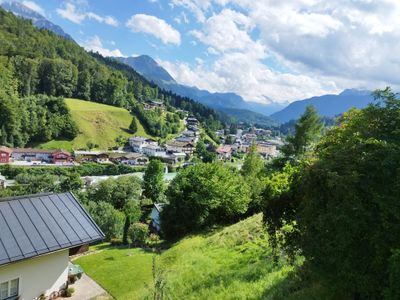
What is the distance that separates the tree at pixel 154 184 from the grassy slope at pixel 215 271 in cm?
4110

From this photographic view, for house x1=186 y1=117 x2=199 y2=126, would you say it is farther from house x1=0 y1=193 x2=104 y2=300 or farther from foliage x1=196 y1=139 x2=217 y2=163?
house x1=0 y1=193 x2=104 y2=300

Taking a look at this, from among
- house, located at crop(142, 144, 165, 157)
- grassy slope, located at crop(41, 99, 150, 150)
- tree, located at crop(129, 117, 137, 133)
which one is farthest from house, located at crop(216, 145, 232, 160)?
tree, located at crop(129, 117, 137, 133)

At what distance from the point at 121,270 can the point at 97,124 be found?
104 meters

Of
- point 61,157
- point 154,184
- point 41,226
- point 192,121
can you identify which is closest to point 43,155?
point 61,157

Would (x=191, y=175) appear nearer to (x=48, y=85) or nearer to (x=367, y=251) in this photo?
(x=367, y=251)

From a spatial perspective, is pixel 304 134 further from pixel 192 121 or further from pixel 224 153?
pixel 192 121

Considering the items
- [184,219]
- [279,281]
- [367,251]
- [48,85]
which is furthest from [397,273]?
[48,85]

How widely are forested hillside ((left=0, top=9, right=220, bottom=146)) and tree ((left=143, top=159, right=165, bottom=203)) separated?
49.1m

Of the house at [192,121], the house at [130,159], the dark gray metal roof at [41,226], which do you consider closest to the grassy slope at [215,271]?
the dark gray metal roof at [41,226]

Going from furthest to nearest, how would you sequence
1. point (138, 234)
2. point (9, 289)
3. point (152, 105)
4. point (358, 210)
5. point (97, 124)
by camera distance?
point (152, 105)
point (97, 124)
point (138, 234)
point (9, 289)
point (358, 210)

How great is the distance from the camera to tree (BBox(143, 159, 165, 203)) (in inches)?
2717

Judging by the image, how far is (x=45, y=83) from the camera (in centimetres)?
12688

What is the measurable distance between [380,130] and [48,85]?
443 ft

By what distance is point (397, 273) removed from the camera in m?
6.59
